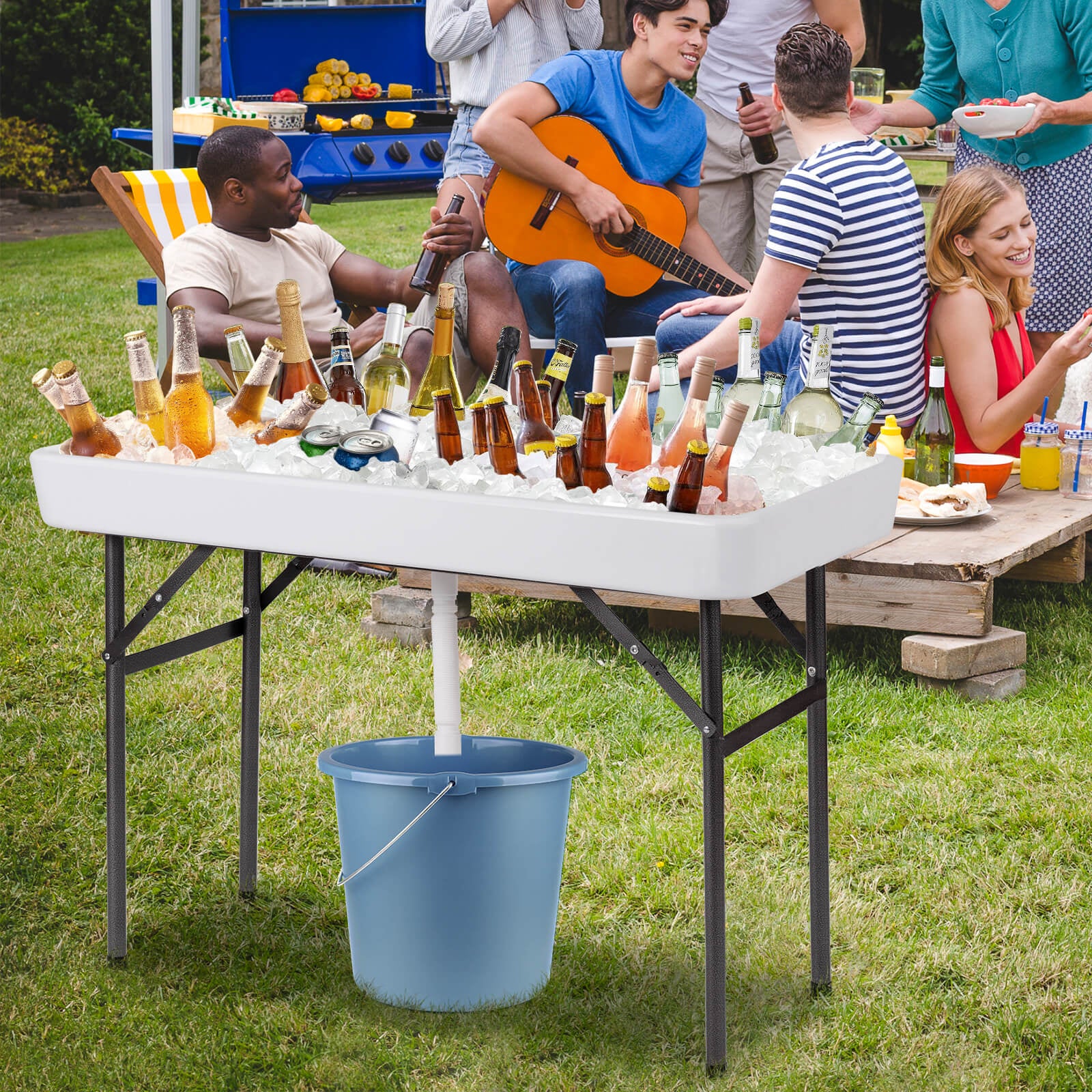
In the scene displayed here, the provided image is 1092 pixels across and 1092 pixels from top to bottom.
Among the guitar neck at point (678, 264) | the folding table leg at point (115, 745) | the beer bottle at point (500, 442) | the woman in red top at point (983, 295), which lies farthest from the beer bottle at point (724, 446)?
the guitar neck at point (678, 264)

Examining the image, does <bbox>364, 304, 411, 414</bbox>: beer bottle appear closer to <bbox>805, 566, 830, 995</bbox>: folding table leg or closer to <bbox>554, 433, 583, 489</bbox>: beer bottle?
<bbox>554, 433, 583, 489</bbox>: beer bottle

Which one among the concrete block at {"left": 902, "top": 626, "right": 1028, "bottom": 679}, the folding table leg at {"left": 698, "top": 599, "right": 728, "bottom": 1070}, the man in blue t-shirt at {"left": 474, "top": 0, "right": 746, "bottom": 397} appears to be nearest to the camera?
the folding table leg at {"left": 698, "top": 599, "right": 728, "bottom": 1070}

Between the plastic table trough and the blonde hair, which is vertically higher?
the blonde hair

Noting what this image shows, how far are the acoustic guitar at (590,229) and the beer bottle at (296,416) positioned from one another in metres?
2.42

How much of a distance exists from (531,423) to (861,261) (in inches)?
59.8

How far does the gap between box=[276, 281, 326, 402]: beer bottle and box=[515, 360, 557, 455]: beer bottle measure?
14.0 inches

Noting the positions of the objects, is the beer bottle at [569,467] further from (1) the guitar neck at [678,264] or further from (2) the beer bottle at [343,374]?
(1) the guitar neck at [678,264]

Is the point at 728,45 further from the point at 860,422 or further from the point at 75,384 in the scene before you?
the point at 75,384

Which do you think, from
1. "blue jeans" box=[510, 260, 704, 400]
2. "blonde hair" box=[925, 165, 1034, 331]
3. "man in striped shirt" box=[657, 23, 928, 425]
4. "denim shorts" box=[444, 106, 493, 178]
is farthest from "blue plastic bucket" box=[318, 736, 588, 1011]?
"denim shorts" box=[444, 106, 493, 178]

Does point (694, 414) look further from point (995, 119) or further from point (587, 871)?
point (995, 119)

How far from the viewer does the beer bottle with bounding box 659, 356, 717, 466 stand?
1.86 m

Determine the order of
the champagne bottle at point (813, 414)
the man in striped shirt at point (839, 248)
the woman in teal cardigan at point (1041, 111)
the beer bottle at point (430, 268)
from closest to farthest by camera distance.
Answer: the champagne bottle at point (813, 414) < the beer bottle at point (430, 268) < the man in striped shirt at point (839, 248) < the woman in teal cardigan at point (1041, 111)

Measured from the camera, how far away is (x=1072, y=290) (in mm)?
4156

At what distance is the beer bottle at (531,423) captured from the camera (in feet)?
6.55
